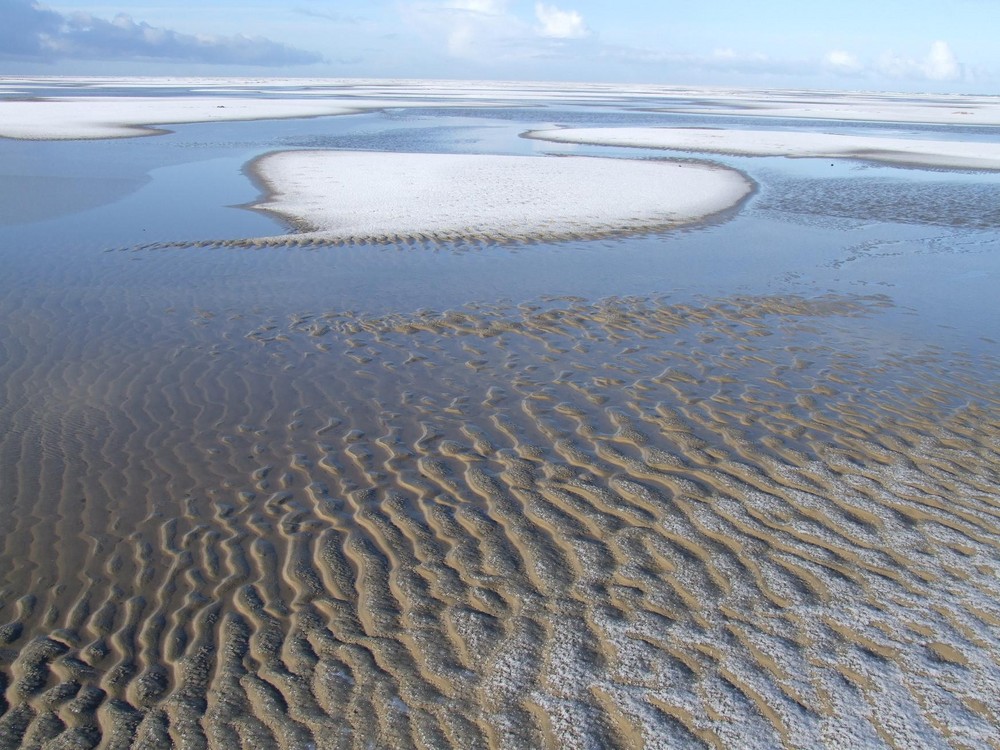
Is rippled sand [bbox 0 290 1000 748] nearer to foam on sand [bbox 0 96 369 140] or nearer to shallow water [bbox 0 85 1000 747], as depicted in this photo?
shallow water [bbox 0 85 1000 747]

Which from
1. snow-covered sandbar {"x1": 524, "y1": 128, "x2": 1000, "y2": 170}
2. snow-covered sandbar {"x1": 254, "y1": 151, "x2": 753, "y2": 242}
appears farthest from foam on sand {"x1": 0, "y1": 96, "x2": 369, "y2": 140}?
snow-covered sandbar {"x1": 524, "y1": 128, "x2": 1000, "y2": 170}

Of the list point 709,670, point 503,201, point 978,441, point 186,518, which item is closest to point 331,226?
point 503,201

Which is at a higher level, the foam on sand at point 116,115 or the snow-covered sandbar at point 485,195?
the snow-covered sandbar at point 485,195

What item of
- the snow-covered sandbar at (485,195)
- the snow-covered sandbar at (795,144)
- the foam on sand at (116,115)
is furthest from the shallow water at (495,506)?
the foam on sand at (116,115)

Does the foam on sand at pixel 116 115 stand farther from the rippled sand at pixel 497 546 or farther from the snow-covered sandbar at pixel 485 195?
the rippled sand at pixel 497 546

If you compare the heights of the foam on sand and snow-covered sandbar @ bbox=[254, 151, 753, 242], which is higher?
snow-covered sandbar @ bbox=[254, 151, 753, 242]

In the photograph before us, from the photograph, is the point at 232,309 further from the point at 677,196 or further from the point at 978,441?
the point at 677,196
